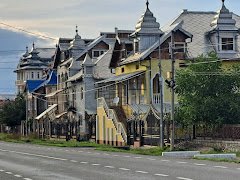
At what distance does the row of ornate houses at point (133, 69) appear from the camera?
52.6 metres

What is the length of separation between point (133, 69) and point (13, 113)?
46.5 m

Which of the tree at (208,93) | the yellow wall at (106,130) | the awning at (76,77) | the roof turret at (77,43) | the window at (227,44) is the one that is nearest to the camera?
the tree at (208,93)

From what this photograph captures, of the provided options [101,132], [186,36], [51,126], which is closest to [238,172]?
[186,36]

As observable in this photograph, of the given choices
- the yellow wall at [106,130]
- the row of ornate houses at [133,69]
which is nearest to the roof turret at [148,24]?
the row of ornate houses at [133,69]

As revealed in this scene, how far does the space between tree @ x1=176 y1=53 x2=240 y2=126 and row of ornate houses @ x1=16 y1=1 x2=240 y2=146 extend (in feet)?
6.28

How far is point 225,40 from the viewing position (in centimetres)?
5372

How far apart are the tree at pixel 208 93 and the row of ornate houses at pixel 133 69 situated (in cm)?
191

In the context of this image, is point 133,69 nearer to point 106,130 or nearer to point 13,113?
point 106,130

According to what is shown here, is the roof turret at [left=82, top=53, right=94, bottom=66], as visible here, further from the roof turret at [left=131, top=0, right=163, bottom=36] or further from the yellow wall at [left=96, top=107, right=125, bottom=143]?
the roof turret at [left=131, top=0, right=163, bottom=36]

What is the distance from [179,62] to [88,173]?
107 ft

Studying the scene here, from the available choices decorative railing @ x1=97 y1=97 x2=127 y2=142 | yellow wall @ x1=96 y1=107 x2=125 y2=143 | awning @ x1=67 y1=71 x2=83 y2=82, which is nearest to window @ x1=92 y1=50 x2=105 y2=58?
awning @ x1=67 y1=71 x2=83 y2=82

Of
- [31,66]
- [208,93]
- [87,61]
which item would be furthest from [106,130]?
[31,66]

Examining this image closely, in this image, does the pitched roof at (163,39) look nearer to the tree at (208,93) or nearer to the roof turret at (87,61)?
the tree at (208,93)

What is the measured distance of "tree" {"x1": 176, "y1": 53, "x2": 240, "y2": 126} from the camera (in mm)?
39812
